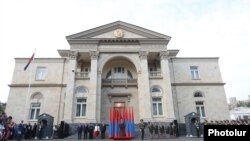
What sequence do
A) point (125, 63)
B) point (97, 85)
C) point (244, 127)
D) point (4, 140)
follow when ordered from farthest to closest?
point (125, 63), point (97, 85), point (4, 140), point (244, 127)

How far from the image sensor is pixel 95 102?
22203 mm

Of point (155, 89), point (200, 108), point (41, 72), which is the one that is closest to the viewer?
point (155, 89)

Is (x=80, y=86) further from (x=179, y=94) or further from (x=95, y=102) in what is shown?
(x=179, y=94)

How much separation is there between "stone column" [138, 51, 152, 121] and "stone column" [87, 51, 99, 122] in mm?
5378

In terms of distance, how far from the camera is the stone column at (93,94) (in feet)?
71.0

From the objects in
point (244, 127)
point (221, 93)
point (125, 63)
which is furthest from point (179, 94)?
point (244, 127)

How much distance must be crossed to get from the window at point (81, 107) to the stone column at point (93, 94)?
0.87 meters

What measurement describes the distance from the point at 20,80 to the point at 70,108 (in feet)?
29.9

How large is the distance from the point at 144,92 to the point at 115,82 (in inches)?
169

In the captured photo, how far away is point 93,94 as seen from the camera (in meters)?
22.5

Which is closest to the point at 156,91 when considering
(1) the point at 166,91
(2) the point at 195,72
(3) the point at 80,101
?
(1) the point at 166,91

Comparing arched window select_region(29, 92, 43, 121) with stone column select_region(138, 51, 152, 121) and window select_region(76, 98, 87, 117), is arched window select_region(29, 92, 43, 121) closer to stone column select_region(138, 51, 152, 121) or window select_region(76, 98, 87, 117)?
window select_region(76, 98, 87, 117)

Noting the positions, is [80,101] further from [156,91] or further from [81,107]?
[156,91]

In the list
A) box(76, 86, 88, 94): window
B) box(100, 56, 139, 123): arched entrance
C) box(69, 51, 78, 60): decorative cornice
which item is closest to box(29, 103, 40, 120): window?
box(76, 86, 88, 94): window
